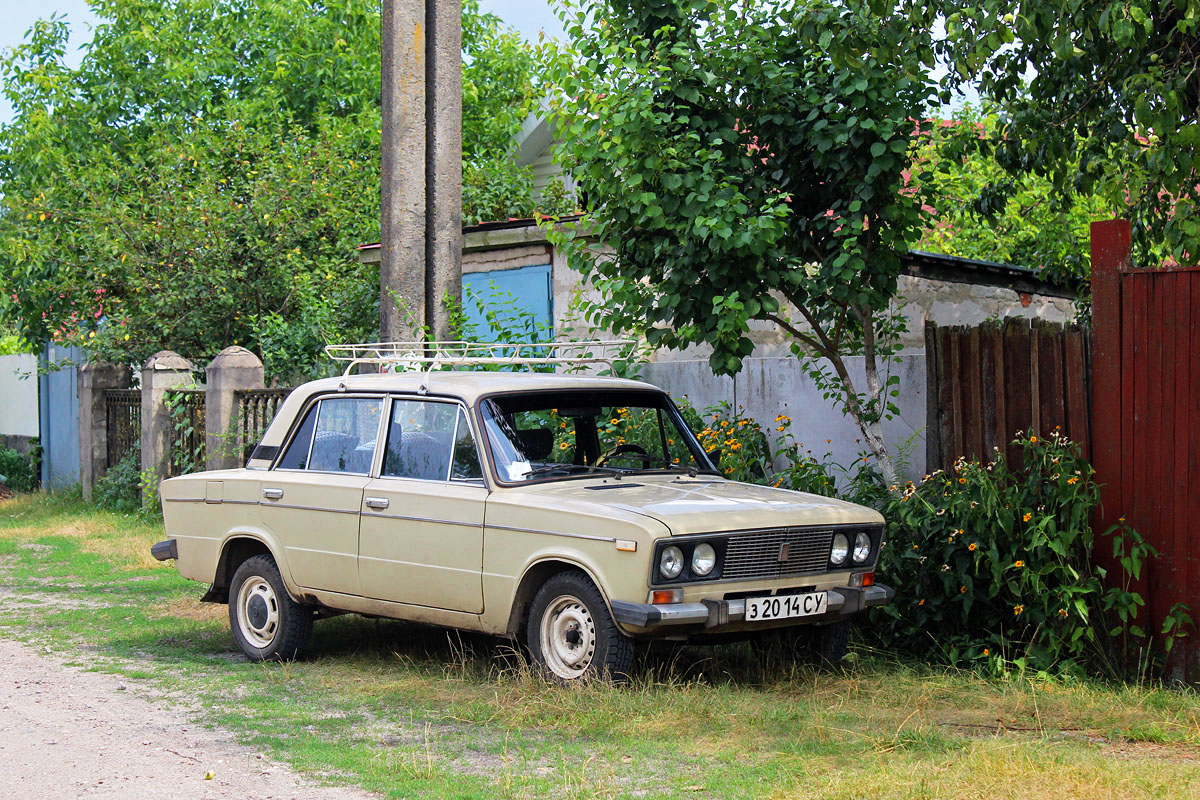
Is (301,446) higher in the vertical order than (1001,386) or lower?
lower

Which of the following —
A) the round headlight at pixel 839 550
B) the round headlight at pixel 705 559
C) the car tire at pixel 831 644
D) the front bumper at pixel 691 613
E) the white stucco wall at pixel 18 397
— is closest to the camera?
the front bumper at pixel 691 613

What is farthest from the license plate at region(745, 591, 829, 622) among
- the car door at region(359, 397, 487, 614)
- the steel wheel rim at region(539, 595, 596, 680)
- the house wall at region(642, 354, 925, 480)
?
the house wall at region(642, 354, 925, 480)

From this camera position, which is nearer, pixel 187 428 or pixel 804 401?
pixel 804 401

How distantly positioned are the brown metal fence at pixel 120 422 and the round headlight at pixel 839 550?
40.3 feet

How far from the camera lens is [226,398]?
14508mm

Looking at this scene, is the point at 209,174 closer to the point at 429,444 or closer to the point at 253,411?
the point at 253,411

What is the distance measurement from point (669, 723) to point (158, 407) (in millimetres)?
11390

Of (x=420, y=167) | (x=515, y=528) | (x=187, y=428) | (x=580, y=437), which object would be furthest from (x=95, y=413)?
(x=515, y=528)

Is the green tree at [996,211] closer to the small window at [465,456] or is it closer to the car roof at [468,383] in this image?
the car roof at [468,383]

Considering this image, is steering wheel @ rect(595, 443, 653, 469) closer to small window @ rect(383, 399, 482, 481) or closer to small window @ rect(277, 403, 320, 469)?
small window @ rect(383, 399, 482, 481)

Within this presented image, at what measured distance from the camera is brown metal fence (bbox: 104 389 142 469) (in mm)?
17219

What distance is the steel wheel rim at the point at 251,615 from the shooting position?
26.3 feet

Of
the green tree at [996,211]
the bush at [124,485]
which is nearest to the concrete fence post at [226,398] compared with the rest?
the bush at [124,485]

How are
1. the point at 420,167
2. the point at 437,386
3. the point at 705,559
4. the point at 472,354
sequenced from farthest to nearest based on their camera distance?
the point at 472,354 < the point at 420,167 < the point at 437,386 < the point at 705,559
